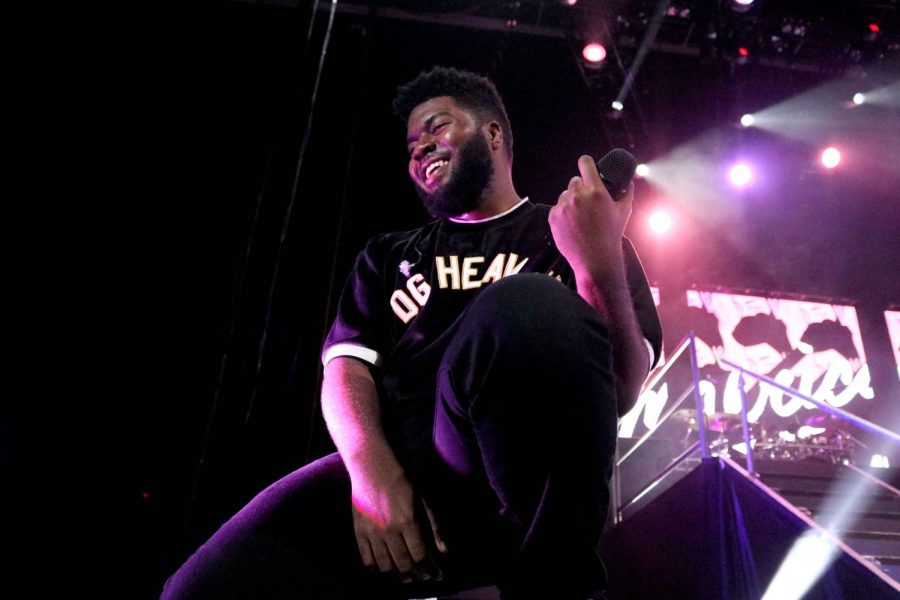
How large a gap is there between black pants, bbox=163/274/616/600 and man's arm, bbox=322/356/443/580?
4 cm

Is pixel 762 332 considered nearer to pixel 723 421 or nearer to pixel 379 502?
pixel 723 421

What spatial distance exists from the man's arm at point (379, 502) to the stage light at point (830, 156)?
8.91 m

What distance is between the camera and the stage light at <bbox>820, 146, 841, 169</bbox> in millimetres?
7961

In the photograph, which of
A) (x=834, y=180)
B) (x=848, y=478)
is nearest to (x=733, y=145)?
(x=834, y=180)

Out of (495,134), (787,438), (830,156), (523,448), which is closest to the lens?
(523,448)

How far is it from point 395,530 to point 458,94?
139 cm

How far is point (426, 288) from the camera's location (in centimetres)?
132

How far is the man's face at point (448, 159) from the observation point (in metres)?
1.54

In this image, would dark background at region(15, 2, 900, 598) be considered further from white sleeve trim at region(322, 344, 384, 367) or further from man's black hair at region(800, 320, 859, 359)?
white sleeve trim at region(322, 344, 384, 367)

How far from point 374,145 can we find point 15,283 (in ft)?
12.3

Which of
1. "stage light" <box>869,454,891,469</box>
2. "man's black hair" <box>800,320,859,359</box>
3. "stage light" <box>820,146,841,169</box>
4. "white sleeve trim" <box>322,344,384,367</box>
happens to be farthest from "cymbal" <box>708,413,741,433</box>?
"white sleeve trim" <box>322,344,384,367</box>

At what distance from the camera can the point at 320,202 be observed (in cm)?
603

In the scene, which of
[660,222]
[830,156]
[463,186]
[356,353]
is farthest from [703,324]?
[356,353]

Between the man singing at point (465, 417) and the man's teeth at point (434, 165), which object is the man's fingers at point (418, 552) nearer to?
the man singing at point (465, 417)
